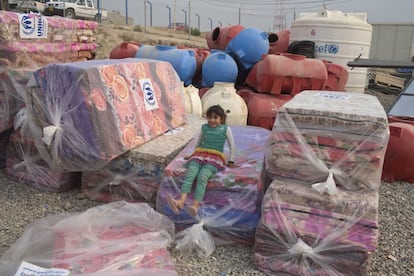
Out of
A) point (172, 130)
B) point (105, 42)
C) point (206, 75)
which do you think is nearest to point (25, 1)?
point (105, 42)

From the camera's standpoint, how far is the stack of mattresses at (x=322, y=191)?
266 cm

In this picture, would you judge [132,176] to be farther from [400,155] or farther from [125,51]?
[125,51]

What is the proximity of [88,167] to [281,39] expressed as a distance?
6.59m

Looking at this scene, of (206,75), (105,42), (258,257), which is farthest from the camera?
(105,42)

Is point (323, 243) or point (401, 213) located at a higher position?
point (323, 243)

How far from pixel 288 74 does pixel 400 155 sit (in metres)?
1.85

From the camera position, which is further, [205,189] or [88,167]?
[88,167]

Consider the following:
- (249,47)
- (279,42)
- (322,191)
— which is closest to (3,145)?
(322,191)

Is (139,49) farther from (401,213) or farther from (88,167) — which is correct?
(401,213)

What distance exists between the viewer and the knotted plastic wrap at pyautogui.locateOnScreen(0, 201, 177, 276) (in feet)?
7.72

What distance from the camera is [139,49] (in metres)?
6.78

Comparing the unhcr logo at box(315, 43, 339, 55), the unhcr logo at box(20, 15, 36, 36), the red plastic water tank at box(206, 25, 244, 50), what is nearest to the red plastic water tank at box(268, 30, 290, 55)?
the unhcr logo at box(315, 43, 339, 55)

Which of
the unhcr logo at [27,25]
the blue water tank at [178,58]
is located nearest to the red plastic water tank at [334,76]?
the blue water tank at [178,58]

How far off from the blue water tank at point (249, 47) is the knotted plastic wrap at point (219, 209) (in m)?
3.75
